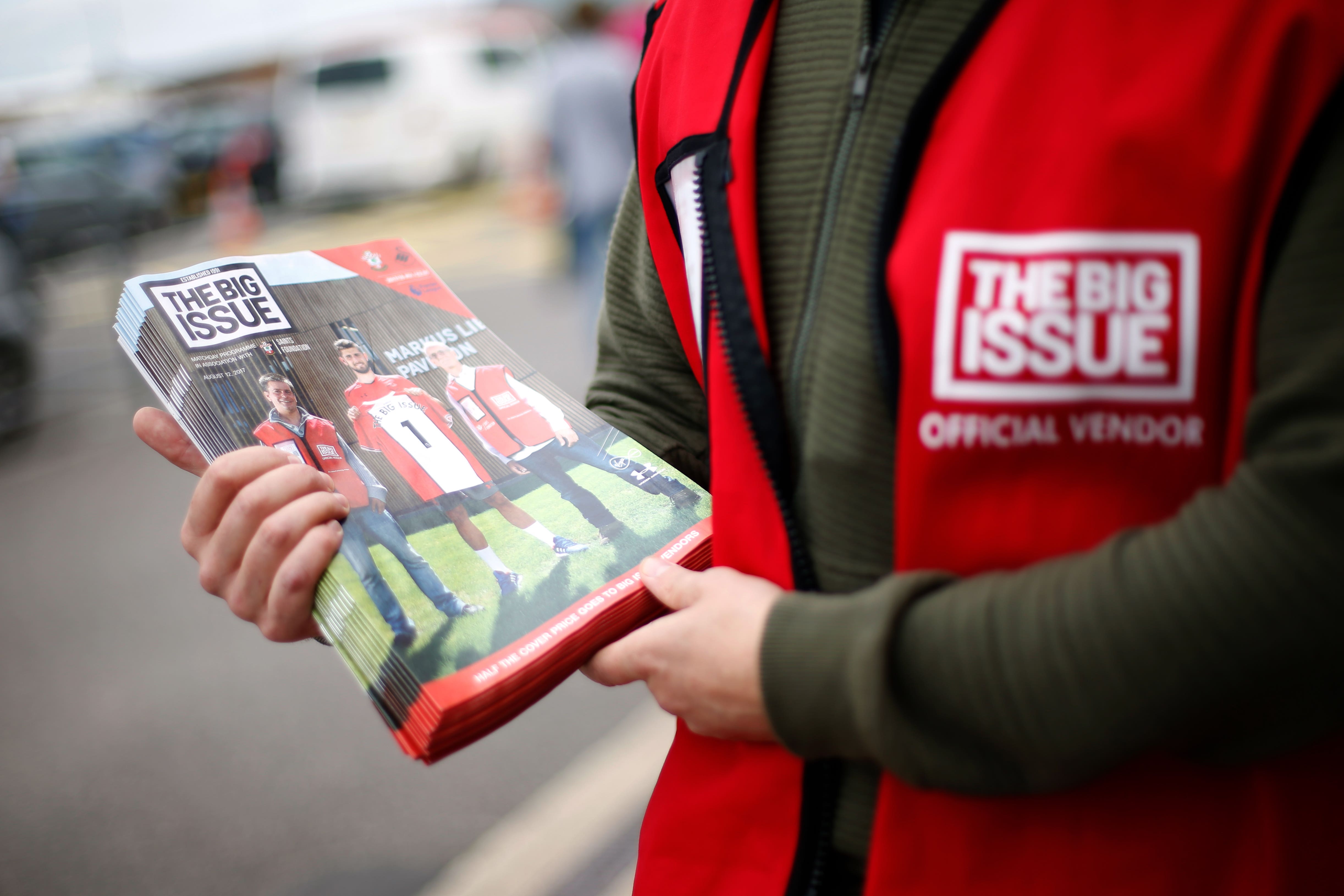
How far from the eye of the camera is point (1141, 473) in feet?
2.08

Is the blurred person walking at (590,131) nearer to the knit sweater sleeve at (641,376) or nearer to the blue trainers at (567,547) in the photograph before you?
the knit sweater sleeve at (641,376)

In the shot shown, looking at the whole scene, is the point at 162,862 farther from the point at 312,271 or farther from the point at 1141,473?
the point at 1141,473

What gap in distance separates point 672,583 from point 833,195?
343 mm

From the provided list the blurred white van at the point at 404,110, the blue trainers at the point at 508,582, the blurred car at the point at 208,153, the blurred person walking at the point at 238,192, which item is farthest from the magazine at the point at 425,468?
the blurred car at the point at 208,153

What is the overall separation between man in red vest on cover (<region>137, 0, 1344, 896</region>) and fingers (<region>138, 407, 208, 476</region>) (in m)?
0.12

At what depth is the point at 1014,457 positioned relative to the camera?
Result: 25.5 inches

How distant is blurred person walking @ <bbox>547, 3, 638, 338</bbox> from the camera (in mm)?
5145

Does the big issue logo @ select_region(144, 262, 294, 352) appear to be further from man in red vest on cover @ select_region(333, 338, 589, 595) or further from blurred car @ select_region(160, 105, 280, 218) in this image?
blurred car @ select_region(160, 105, 280, 218)

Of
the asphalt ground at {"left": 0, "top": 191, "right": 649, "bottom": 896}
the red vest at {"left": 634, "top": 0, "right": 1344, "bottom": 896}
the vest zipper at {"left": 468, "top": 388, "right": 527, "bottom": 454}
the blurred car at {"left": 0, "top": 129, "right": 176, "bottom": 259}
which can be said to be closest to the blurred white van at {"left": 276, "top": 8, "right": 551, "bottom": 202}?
the blurred car at {"left": 0, "top": 129, "right": 176, "bottom": 259}

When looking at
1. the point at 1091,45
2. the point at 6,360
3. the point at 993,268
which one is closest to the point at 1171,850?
the point at 993,268

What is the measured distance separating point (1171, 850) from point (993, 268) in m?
0.43

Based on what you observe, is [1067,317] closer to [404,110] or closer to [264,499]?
[264,499]

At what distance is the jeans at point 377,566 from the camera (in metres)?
0.76

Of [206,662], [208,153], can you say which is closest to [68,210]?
[206,662]
